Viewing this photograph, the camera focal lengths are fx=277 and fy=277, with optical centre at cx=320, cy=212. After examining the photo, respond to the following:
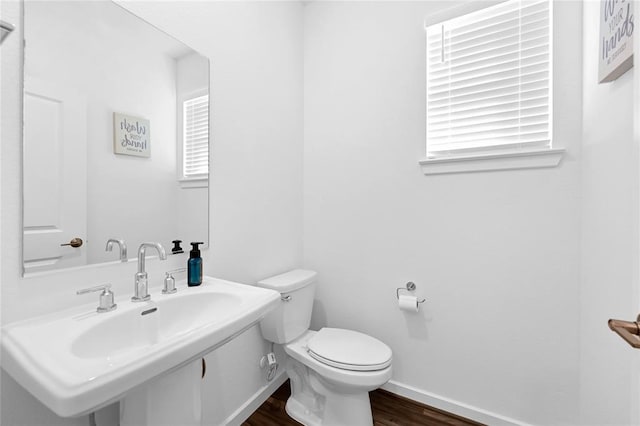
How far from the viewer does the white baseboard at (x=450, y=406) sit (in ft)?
4.62

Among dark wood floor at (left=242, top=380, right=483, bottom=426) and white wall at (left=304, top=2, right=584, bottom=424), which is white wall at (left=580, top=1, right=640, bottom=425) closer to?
white wall at (left=304, top=2, right=584, bottom=424)

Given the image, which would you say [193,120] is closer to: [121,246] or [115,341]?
[121,246]

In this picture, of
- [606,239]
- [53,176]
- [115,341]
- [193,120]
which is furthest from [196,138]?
[606,239]

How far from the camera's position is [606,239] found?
37.4 inches

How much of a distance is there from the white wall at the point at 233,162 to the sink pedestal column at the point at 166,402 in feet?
0.78

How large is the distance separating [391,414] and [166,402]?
123 cm

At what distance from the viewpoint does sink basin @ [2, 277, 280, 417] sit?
51 centimetres

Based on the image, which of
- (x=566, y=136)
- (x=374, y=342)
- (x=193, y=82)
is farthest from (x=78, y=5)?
(x=566, y=136)

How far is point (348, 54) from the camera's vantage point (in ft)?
5.93

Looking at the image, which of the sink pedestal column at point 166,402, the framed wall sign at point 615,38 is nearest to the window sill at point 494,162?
the framed wall sign at point 615,38

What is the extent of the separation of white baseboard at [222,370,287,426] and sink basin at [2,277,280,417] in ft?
2.42

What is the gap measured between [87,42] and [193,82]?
0.38m

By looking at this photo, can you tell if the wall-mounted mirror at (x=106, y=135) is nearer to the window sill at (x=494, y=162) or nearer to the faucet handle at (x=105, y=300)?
the faucet handle at (x=105, y=300)

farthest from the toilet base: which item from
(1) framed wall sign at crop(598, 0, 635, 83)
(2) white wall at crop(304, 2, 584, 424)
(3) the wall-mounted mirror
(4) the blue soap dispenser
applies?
(1) framed wall sign at crop(598, 0, 635, 83)
